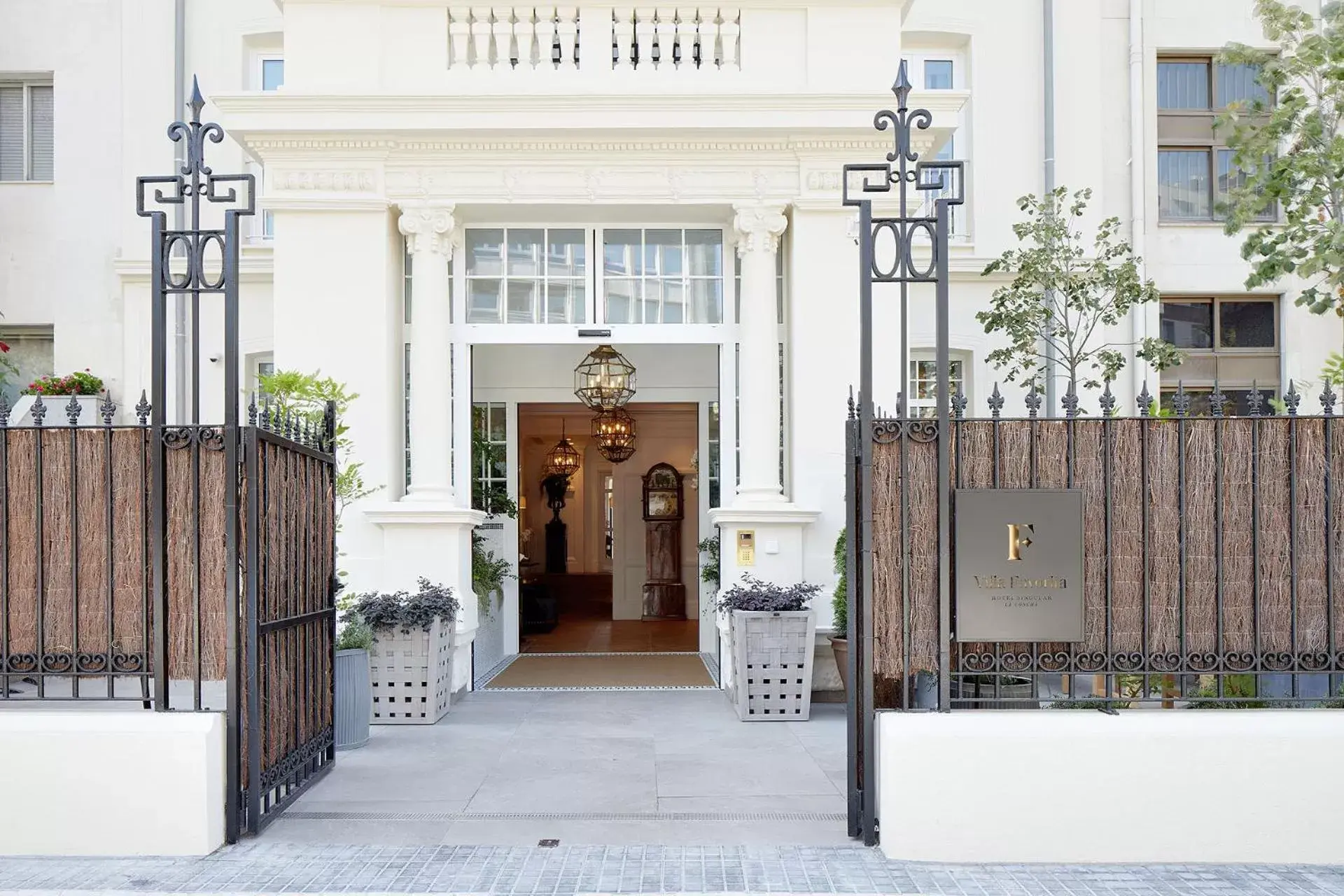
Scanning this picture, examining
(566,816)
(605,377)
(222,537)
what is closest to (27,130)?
(605,377)

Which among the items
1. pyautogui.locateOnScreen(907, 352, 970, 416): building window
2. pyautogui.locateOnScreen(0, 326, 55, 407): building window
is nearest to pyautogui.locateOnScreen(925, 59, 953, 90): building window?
pyautogui.locateOnScreen(907, 352, 970, 416): building window

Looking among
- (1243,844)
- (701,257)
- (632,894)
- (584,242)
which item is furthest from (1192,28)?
(632,894)

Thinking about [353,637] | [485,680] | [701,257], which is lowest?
[485,680]

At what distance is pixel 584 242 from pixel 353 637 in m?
3.98

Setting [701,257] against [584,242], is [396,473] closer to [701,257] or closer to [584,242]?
[584,242]

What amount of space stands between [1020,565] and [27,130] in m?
11.9

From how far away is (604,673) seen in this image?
11.7 metres

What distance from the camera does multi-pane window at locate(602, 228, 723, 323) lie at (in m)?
10.6

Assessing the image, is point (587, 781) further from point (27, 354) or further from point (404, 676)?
point (27, 354)

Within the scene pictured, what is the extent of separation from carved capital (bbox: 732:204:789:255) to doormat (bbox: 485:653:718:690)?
3.82 metres

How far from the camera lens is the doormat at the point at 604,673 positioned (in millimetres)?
10891

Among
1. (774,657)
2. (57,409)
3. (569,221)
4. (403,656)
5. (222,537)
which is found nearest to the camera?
(222,537)

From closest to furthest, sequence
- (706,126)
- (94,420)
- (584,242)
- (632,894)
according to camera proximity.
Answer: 1. (632,894)
2. (706,126)
3. (584,242)
4. (94,420)

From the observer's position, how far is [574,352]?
43.6ft
